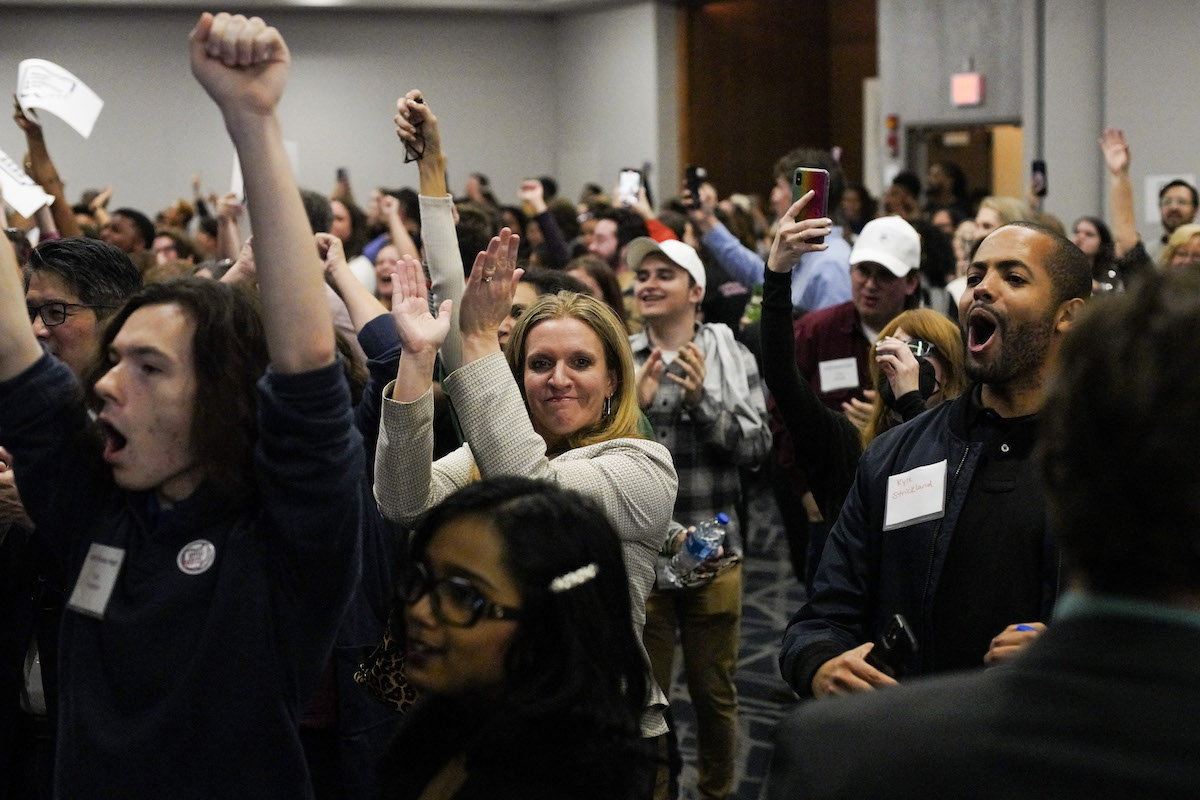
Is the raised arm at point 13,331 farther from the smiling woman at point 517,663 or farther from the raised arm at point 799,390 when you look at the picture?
the raised arm at point 799,390

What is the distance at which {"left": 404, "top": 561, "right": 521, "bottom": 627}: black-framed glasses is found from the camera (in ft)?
4.99

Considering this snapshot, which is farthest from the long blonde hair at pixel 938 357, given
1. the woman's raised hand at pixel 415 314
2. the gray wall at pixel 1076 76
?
the gray wall at pixel 1076 76

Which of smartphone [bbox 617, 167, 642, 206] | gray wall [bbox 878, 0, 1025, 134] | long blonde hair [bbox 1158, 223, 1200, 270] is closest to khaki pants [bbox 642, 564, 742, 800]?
long blonde hair [bbox 1158, 223, 1200, 270]

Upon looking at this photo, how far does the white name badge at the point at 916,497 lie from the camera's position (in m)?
2.20

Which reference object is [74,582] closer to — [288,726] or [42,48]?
[288,726]

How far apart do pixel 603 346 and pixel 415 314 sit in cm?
57

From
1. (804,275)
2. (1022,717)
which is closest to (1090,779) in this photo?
(1022,717)

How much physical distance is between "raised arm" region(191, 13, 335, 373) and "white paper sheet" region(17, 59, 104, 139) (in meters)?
3.04

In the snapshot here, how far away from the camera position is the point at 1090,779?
912 mm

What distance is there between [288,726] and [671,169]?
1334cm

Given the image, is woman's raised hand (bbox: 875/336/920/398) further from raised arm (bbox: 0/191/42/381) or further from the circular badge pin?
raised arm (bbox: 0/191/42/381)

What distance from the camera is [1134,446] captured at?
96 centimetres

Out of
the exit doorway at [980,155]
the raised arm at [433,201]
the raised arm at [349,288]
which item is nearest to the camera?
the raised arm at [433,201]

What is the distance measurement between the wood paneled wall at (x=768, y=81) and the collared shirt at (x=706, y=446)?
1111 cm
